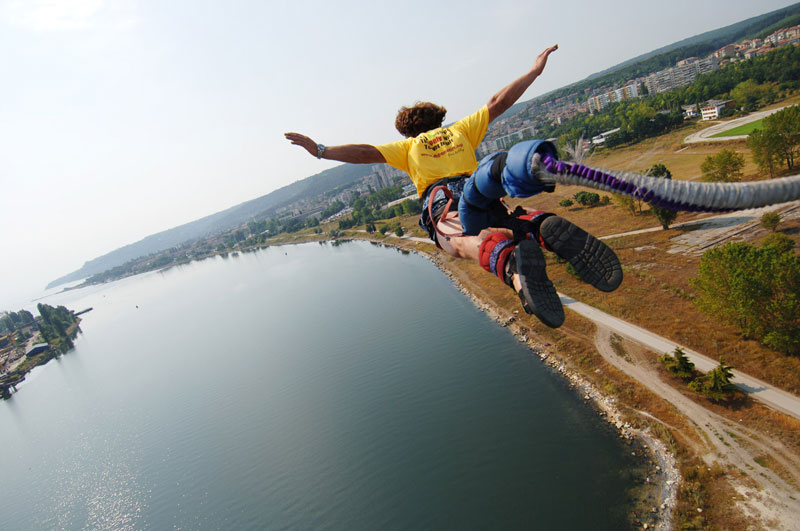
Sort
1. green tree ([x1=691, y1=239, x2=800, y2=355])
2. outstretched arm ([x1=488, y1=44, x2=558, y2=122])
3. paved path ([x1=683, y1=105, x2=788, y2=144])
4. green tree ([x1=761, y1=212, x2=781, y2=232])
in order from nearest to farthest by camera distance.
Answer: outstretched arm ([x1=488, y1=44, x2=558, y2=122]) → green tree ([x1=691, y1=239, x2=800, y2=355]) → green tree ([x1=761, y1=212, x2=781, y2=232]) → paved path ([x1=683, y1=105, x2=788, y2=144])

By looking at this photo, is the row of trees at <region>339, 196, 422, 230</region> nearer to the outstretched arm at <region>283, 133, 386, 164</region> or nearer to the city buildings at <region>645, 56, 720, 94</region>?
the outstretched arm at <region>283, 133, 386, 164</region>

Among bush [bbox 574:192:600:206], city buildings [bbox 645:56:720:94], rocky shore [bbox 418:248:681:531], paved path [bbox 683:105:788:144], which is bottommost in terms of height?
rocky shore [bbox 418:248:681:531]

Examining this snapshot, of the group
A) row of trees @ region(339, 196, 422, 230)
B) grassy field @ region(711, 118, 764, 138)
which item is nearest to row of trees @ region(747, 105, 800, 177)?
grassy field @ region(711, 118, 764, 138)

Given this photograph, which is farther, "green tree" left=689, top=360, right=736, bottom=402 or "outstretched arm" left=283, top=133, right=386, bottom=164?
"green tree" left=689, top=360, right=736, bottom=402

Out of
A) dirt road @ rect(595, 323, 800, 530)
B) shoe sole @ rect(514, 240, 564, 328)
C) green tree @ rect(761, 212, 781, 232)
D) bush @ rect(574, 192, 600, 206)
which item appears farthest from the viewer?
bush @ rect(574, 192, 600, 206)

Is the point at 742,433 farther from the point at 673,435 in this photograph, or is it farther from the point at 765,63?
the point at 765,63

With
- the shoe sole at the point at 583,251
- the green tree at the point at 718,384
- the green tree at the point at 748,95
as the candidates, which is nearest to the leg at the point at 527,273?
the shoe sole at the point at 583,251
